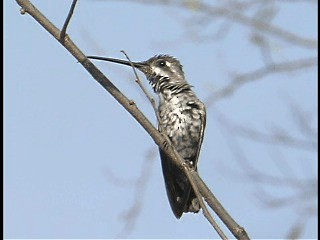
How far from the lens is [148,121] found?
2.55m

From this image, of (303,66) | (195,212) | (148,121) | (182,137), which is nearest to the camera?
(148,121)

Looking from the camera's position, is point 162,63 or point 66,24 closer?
point 66,24

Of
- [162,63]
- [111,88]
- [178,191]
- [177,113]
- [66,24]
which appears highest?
[162,63]

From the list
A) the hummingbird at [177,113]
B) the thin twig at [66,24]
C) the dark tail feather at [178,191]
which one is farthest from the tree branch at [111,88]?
the hummingbird at [177,113]

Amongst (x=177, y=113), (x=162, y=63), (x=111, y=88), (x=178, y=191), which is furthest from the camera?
(x=162, y=63)

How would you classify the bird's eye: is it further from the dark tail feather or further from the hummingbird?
the dark tail feather

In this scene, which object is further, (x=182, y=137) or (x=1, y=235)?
(x=182, y=137)

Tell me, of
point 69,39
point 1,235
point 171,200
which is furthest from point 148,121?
point 171,200

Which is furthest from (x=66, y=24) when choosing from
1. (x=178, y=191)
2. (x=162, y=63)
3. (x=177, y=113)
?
(x=162, y=63)

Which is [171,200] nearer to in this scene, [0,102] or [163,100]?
[163,100]

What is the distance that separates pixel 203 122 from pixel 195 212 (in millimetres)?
708

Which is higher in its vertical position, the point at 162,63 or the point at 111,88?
the point at 162,63

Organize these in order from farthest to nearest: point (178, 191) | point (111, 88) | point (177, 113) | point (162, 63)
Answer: point (162, 63)
point (177, 113)
point (178, 191)
point (111, 88)

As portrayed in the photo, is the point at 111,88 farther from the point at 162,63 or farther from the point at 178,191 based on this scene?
the point at 162,63
